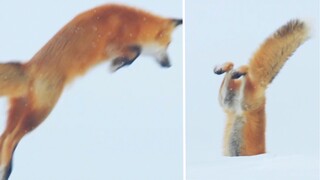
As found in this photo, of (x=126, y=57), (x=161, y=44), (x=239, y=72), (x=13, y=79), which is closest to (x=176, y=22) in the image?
(x=161, y=44)

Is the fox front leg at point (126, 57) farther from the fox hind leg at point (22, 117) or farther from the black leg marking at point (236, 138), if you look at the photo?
the black leg marking at point (236, 138)

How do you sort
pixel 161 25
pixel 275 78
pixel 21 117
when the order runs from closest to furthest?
1. pixel 21 117
2. pixel 161 25
3. pixel 275 78

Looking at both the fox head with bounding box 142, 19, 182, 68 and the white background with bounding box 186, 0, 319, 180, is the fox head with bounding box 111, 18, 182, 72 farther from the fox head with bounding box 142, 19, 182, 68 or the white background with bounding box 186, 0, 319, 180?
the white background with bounding box 186, 0, 319, 180

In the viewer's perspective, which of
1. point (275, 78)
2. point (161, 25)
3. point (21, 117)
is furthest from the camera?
point (275, 78)

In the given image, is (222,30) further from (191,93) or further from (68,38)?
(68,38)

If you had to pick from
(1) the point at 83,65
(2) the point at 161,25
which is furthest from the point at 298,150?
(1) the point at 83,65

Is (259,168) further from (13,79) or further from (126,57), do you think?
(13,79)

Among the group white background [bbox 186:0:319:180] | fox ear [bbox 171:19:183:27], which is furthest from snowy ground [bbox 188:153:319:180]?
fox ear [bbox 171:19:183:27]
